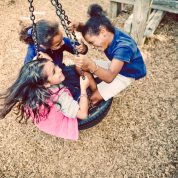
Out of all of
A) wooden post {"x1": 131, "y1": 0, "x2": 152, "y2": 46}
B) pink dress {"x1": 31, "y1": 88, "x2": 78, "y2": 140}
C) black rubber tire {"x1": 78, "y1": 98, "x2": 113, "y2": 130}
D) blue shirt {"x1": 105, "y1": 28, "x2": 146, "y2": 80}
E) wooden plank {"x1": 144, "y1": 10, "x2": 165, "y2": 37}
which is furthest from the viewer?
wooden plank {"x1": 144, "y1": 10, "x2": 165, "y2": 37}

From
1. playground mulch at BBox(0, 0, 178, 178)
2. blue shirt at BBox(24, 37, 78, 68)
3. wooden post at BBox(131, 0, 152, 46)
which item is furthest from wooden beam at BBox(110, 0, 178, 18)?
blue shirt at BBox(24, 37, 78, 68)

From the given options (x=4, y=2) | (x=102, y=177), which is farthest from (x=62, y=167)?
(x=4, y=2)

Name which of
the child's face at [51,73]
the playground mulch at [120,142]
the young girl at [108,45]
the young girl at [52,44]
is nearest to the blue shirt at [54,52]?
the young girl at [52,44]

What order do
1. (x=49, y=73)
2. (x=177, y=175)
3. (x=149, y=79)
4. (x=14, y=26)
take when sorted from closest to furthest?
(x=49, y=73) < (x=177, y=175) < (x=149, y=79) < (x=14, y=26)

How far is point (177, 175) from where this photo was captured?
2230 millimetres

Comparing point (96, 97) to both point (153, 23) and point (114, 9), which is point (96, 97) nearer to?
point (153, 23)

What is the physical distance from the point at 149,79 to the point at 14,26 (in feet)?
6.07

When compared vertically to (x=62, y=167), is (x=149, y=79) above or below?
above

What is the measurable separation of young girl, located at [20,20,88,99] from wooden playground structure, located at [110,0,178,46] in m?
0.92

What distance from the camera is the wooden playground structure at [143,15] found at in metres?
3.01

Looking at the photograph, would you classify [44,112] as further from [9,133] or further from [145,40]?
[145,40]

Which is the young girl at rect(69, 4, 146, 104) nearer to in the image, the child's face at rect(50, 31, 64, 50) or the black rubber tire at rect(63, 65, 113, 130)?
the child's face at rect(50, 31, 64, 50)

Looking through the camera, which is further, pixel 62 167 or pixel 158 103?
pixel 158 103

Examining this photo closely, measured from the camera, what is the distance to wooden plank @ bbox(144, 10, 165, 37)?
10.5 feet
